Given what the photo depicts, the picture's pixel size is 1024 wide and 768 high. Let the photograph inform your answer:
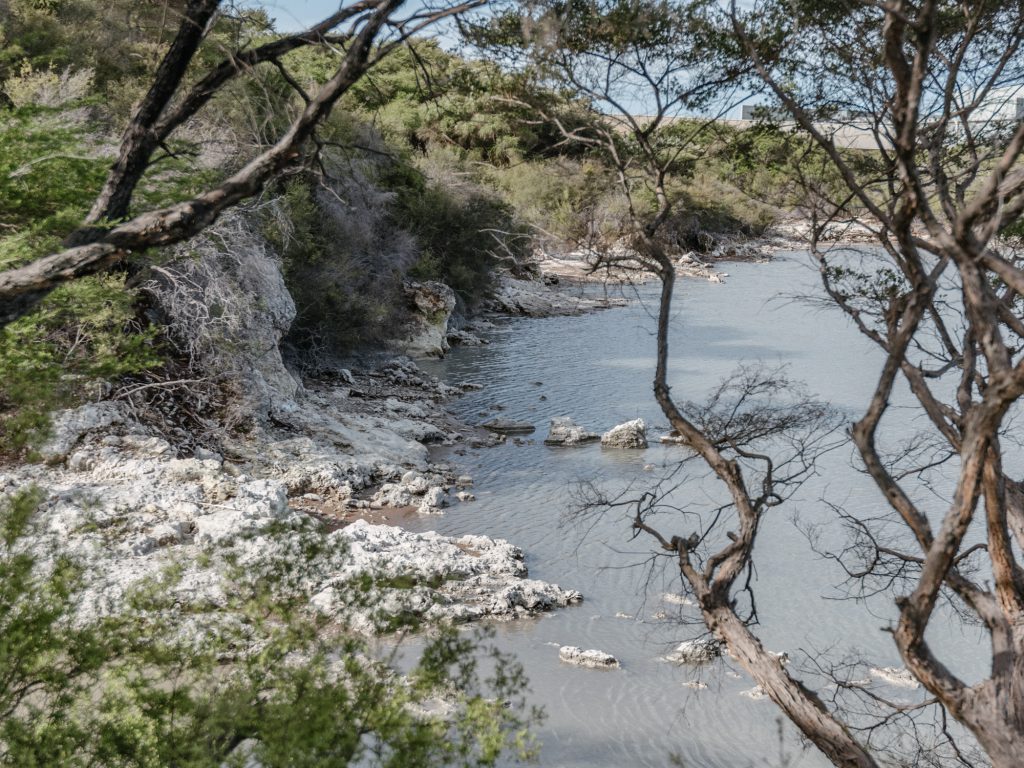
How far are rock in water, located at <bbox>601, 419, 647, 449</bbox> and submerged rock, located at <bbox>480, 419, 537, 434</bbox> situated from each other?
1.27 m

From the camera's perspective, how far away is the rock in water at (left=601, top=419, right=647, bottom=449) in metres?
13.1

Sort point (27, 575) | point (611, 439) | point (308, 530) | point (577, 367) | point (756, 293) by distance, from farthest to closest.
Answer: point (756, 293) < point (577, 367) < point (611, 439) < point (308, 530) < point (27, 575)

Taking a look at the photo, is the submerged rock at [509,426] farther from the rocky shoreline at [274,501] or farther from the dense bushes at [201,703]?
the dense bushes at [201,703]

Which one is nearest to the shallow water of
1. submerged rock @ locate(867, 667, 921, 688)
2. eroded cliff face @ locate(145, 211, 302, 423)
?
submerged rock @ locate(867, 667, 921, 688)

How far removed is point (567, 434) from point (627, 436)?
857 mm

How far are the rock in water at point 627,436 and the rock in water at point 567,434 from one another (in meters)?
0.27

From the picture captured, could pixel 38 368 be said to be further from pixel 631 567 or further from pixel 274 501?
pixel 631 567

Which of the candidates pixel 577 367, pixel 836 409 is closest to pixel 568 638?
pixel 836 409

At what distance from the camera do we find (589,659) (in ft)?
23.6

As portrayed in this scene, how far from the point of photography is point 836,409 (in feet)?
47.8

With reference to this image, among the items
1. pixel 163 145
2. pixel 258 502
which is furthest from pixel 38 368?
pixel 258 502

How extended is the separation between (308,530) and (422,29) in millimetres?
2313

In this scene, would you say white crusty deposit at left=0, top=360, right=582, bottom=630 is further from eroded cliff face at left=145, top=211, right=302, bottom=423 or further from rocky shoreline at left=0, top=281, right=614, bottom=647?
eroded cliff face at left=145, top=211, right=302, bottom=423

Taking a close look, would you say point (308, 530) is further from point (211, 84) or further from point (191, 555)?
point (191, 555)
